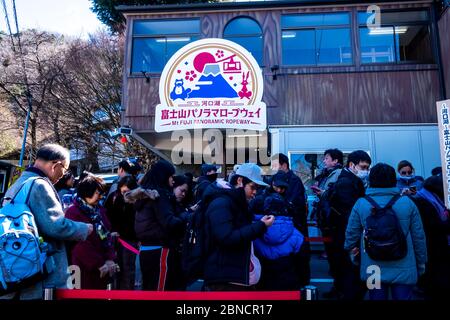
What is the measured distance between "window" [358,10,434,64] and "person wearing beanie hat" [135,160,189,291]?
323 inches

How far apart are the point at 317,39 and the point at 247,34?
2.06m

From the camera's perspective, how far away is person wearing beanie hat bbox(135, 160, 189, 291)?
3496mm

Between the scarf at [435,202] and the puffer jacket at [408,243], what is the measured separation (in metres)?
0.80

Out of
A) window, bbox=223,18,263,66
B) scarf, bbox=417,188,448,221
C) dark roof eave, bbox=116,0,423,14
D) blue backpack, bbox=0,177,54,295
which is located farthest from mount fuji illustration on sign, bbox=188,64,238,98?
blue backpack, bbox=0,177,54,295

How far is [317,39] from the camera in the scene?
9836 mm

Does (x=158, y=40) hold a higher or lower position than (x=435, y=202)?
higher

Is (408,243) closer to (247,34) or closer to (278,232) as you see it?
(278,232)

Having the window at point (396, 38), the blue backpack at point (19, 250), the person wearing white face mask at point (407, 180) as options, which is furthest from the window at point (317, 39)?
the blue backpack at point (19, 250)

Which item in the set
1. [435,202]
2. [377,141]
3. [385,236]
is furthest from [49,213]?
[377,141]
